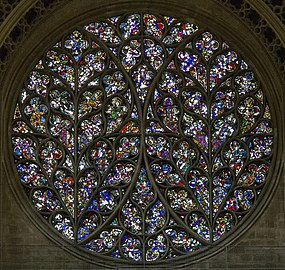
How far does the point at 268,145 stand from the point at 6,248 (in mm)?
4620

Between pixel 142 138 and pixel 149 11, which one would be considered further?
pixel 149 11

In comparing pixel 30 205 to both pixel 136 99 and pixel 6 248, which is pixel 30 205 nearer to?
pixel 6 248

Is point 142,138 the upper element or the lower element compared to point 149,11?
lower

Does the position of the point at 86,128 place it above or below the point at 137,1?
below

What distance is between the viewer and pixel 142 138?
22766mm

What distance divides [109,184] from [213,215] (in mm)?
1780

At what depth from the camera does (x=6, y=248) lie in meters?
22.0

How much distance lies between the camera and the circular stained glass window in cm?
2244

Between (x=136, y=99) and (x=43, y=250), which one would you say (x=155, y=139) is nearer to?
(x=136, y=99)

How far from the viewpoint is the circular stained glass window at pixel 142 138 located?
73.6 feet

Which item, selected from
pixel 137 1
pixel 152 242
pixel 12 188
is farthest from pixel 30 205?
pixel 137 1

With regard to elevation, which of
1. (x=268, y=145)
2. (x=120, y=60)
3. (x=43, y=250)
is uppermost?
(x=120, y=60)

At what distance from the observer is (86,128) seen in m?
22.8

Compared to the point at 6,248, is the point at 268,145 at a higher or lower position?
higher
